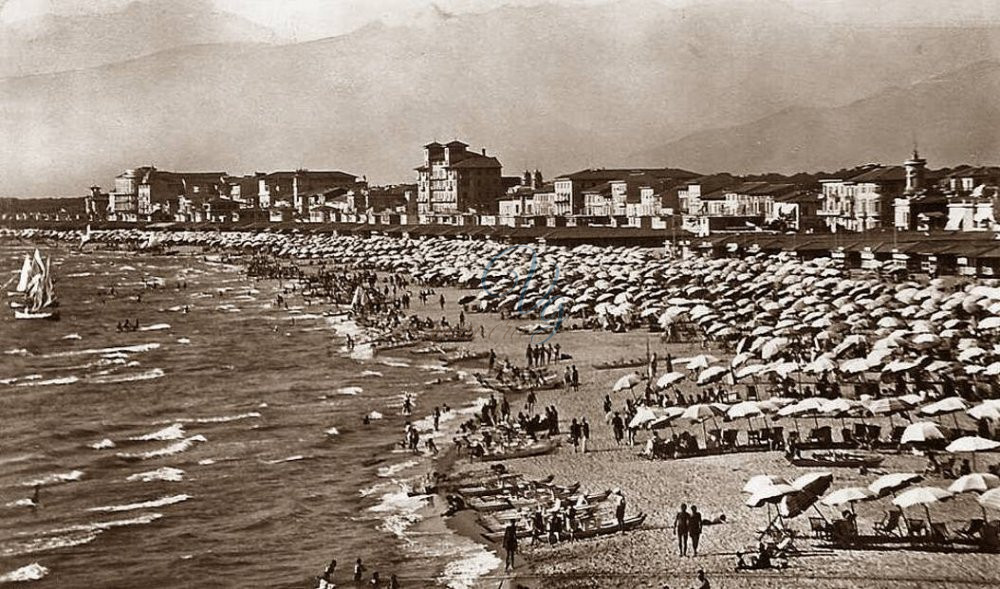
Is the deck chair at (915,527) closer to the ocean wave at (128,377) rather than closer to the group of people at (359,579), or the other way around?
the group of people at (359,579)

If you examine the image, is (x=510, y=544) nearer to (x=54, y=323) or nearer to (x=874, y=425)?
(x=874, y=425)

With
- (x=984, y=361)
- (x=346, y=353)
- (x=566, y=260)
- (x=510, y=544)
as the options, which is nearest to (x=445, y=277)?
(x=566, y=260)

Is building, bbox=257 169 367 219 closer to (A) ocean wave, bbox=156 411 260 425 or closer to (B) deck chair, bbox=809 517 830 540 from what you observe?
(A) ocean wave, bbox=156 411 260 425

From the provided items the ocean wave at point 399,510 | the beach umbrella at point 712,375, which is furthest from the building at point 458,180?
the ocean wave at point 399,510

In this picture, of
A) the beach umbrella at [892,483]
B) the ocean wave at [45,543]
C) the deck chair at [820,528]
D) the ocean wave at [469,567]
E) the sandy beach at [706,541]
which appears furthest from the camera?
the ocean wave at [45,543]

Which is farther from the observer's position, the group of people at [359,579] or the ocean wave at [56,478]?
the ocean wave at [56,478]

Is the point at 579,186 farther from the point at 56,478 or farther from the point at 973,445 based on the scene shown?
the point at 973,445
